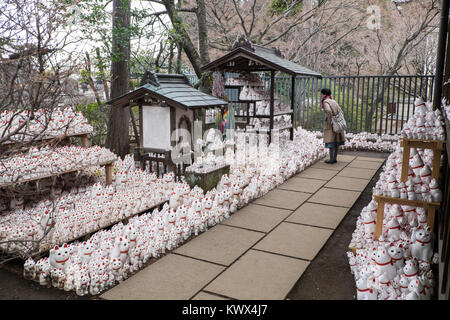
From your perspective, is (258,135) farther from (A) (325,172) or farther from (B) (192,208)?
(B) (192,208)

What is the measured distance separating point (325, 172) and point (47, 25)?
6.23m

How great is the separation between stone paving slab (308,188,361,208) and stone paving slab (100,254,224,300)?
9.02 feet

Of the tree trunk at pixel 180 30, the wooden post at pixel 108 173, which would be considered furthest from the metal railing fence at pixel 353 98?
the wooden post at pixel 108 173

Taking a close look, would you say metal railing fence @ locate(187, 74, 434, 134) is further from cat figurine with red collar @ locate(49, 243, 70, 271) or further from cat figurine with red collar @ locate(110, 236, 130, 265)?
cat figurine with red collar @ locate(49, 243, 70, 271)

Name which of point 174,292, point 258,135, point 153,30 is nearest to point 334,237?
point 174,292

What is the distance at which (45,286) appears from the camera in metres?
3.52

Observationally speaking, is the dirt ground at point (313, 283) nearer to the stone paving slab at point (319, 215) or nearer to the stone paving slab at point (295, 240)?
the stone paving slab at point (295, 240)

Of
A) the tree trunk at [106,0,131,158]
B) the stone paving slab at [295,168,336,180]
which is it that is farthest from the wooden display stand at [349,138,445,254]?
the tree trunk at [106,0,131,158]

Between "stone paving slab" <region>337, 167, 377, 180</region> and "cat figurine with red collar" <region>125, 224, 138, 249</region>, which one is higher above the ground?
"stone paving slab" <region>337, 167, 377, 180</region>

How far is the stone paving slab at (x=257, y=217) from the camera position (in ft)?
16.5

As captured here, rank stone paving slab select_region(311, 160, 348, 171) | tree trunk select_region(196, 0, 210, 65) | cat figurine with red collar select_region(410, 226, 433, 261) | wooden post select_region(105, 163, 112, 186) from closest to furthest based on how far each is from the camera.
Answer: cat figurine with red collar select_region(410, 226, 433, 261), wooden post select_region(105, 163, 112, 186), stone paving slab select_region(311, 160, 348, 171), tree trunk select_region(196, 0, 210, 65)

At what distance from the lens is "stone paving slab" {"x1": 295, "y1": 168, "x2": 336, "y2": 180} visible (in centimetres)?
754

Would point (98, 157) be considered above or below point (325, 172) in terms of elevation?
above

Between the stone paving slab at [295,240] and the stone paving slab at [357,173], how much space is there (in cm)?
310
